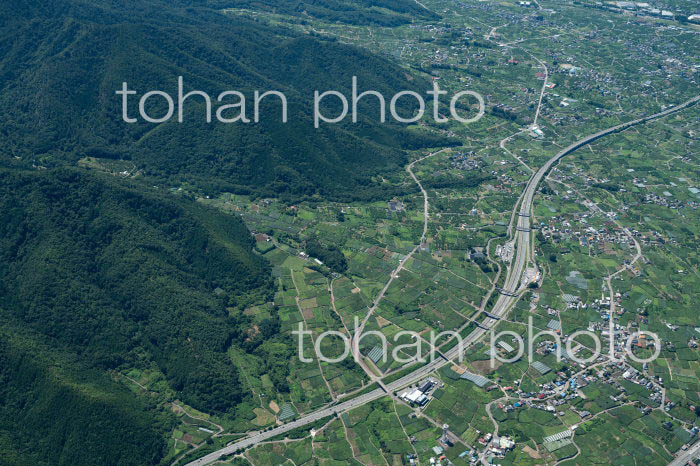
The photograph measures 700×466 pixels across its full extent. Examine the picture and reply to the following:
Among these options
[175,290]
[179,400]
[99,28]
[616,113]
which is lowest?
[179,400]

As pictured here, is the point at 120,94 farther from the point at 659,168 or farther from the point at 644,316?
the point at 659,168

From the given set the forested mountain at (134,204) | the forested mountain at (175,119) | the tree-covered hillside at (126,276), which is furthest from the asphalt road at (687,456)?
the forested mountain at (175,119)

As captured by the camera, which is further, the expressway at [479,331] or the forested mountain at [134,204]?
the expressway at [479,331]

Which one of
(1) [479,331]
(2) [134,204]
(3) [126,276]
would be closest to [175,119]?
(2) [134,204]

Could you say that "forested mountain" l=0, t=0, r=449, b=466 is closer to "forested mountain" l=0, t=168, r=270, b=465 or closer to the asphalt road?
"forested mountain" l=0, t=168, r=270, b=465

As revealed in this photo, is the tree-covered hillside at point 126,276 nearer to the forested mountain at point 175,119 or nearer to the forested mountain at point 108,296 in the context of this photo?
the forested mountain at point 108,296

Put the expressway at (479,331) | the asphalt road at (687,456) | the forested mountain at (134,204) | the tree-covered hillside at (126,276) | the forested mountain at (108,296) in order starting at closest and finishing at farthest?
1. the asphalt road at (687,456)
2. the forested mountain at (108,296)
3. the forested mountain at (134,204)
4. the expressway at (479,331)
5. the tree-covered hillside at (126,276)

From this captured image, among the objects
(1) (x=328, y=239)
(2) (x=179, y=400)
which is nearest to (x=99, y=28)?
(1) (x=328, y=239)
